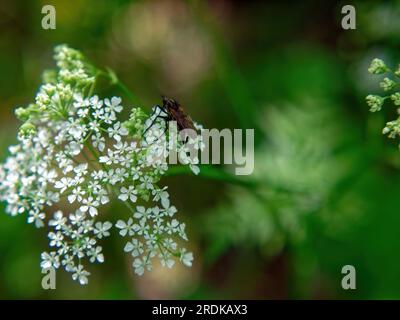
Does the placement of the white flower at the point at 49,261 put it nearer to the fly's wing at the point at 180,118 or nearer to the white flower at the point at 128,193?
the white flower at the point at 128,193

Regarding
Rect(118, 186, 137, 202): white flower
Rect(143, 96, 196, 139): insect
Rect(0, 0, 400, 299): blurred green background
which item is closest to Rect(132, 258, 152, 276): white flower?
Rect(118, 186, 137, 202): white flower

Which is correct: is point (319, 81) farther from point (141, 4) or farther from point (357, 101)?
point (141, 4)

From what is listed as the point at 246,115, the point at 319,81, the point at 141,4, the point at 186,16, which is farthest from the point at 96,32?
the point at 319,81

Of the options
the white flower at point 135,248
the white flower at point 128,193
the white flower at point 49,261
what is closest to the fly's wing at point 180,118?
the white flower at point 128,193

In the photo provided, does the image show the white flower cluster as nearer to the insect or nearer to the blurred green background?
the insect

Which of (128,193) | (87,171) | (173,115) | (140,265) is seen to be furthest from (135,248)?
(173,115)

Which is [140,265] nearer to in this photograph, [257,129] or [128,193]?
[128,193]

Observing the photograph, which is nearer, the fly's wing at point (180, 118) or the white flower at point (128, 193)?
the white flower at point (128, 193)
